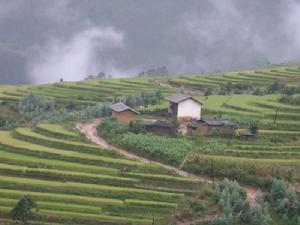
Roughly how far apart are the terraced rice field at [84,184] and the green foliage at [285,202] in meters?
4.31

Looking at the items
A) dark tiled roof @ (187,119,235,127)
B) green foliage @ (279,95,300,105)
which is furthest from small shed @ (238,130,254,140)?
green foliage @ (279,95,300,105)

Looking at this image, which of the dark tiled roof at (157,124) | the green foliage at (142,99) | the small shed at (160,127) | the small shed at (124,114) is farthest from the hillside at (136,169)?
the green foliage at (142,99)

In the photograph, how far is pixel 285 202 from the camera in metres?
33.8

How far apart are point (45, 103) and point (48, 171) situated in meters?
33.7

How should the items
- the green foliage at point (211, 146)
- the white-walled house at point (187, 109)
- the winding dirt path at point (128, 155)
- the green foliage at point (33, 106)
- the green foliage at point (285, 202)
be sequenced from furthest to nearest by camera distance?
the green foliage at point (33, 106) < the white-walled house at point (187, 109) < the green foliage at point (211, 146) < the winding dirt path at point (128, 155) < the green foliage at point (285, 202)

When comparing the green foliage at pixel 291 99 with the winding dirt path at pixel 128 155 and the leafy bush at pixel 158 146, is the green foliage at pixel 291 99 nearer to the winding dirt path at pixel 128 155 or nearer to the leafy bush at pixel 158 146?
the leafy bush at pixel 158 146

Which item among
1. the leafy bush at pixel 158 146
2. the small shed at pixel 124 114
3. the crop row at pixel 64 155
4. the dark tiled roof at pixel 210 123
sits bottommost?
the crop row at pixel 64 155

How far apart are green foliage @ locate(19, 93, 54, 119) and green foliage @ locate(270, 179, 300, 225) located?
37.5m

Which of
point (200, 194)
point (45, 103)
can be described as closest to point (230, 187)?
point (200, 194)

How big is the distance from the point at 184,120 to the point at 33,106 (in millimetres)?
23472

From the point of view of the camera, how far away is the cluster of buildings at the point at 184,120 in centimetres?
4669

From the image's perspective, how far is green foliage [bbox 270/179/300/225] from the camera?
3359 cm

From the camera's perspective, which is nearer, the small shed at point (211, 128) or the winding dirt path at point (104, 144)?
the winding dirt path at point (104, 144)

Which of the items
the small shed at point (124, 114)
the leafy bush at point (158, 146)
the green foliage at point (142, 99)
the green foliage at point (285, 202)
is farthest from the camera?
the green foliage at point (142, 99)
